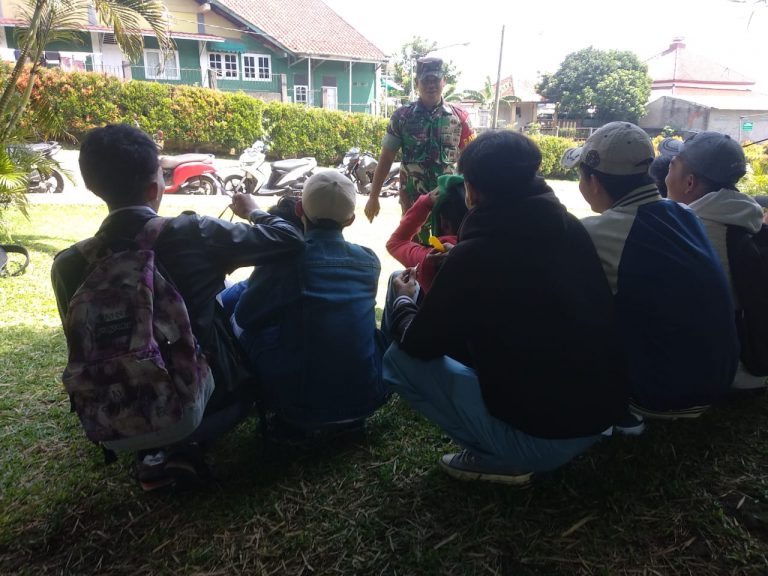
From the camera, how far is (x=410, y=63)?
50156mm

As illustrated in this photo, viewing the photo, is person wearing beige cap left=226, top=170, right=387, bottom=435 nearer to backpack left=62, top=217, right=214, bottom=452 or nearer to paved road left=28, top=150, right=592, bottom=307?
backpack left=62, top=217, right=214, bottom=452

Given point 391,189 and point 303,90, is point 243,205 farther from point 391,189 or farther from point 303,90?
point 303,90

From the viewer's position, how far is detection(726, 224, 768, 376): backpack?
91.3 inches

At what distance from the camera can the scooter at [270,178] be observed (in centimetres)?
1127

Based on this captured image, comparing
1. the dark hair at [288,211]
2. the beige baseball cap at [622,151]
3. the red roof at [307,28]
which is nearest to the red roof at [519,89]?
the red roof at [307,28]

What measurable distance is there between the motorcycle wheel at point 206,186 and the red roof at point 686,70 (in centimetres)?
3179

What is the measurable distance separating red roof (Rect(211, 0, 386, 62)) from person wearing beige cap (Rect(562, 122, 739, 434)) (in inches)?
996

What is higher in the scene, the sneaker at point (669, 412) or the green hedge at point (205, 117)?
the green hedge at point (205, 117)

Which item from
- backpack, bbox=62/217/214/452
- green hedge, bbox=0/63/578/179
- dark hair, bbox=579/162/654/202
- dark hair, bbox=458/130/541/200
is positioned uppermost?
green hedge, bbox=0/63/578/179

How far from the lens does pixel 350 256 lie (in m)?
2.23

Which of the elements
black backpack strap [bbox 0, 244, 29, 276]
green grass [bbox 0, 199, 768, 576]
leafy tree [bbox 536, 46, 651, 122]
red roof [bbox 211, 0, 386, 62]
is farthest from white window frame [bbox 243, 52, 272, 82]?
green grass [bbox 0, 199, 768, 576]

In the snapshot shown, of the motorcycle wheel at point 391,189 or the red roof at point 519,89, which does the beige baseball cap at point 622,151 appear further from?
the red roof at point 519,89

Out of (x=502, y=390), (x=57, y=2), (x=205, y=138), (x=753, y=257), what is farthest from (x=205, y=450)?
(x=205, y=138)

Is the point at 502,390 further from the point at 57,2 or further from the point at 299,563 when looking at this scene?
the point at 57,2
